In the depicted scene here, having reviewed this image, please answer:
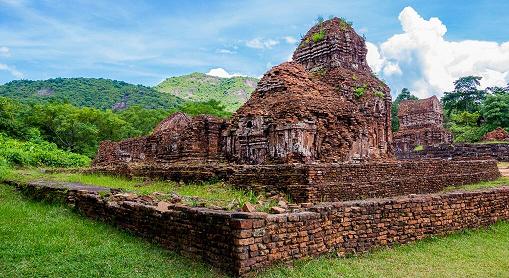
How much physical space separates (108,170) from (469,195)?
1178 cm

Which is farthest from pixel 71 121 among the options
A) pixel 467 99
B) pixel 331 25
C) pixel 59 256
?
pixel 467 99

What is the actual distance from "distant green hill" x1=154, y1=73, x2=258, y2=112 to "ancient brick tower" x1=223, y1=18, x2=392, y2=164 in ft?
202

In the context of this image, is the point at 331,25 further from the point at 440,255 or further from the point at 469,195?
the point at 440,255

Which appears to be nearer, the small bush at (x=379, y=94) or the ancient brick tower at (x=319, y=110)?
the ancient brick tower at (x=319, y=110)

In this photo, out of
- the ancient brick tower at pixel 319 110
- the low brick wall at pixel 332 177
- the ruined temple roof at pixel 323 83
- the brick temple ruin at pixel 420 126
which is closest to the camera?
the low brick wall at pixel 332 177

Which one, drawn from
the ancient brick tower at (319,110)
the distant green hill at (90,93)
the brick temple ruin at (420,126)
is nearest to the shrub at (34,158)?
the ancient brick tower at (319,110)

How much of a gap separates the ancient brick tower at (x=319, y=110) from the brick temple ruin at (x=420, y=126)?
59.5 ft

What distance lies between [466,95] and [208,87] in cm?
5598

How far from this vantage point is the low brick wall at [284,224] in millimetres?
5062

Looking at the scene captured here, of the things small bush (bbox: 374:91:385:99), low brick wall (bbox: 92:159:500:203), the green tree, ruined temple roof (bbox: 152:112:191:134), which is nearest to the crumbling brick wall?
ruined temple roof (bbox: 152:112:191:134)

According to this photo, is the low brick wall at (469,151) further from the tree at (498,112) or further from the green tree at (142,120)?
the green tree at (142,120)

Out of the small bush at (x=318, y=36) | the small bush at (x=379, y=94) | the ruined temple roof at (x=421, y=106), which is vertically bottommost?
the small bush at (x=379, y=94)

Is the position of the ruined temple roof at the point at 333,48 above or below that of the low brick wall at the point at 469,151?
above

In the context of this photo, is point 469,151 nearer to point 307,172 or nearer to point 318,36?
point 318,36
